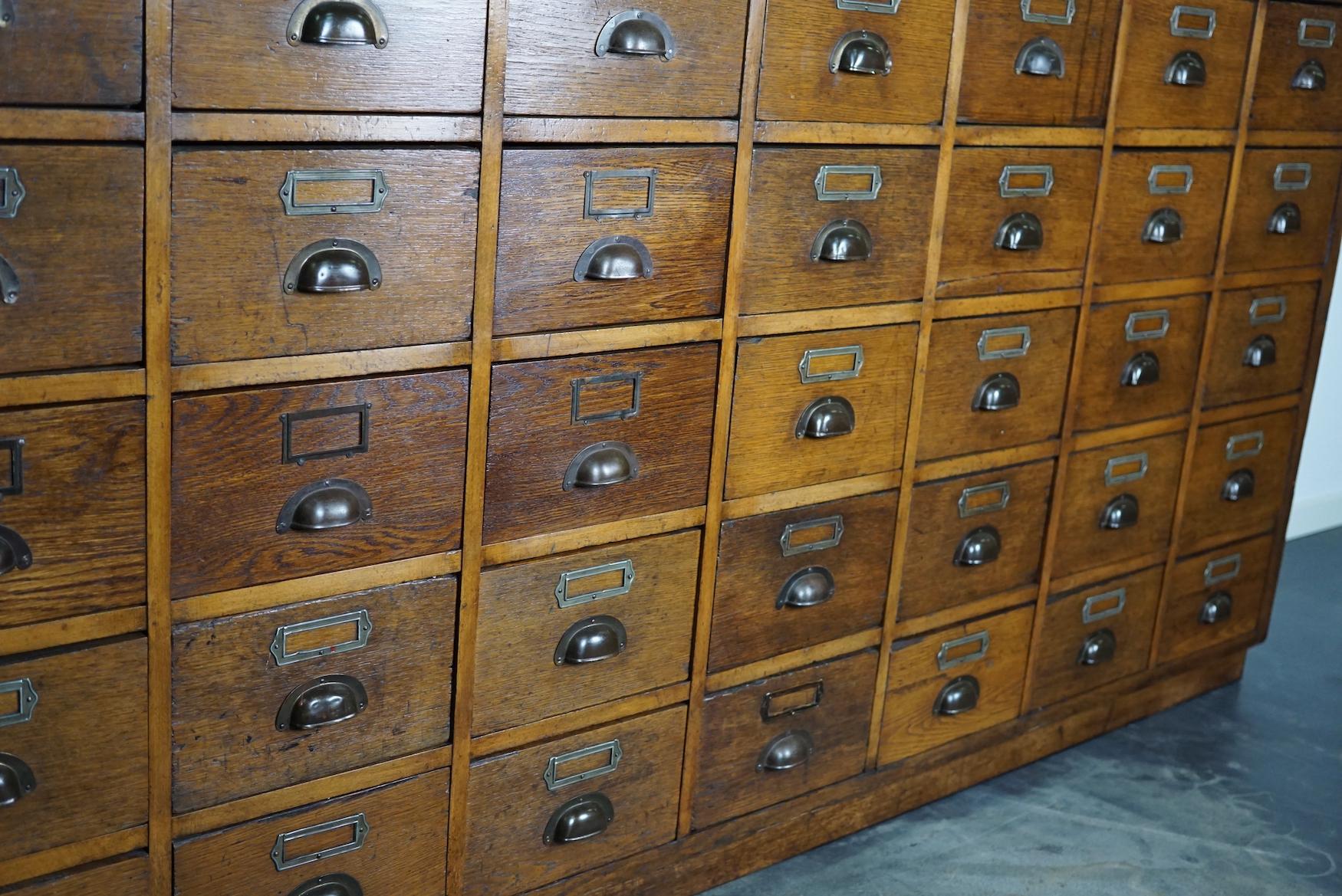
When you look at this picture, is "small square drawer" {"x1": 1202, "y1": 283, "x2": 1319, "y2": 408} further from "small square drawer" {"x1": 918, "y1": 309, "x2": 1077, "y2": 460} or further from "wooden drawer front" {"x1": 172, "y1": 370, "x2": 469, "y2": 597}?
"wooden drawer front" {"x1": 172, "y1": 370, "x2": 469, "y2": 597}

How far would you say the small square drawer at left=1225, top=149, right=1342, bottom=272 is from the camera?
9.56ft

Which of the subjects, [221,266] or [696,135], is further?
[696,135]

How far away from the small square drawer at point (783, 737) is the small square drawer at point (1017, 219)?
2.28ft

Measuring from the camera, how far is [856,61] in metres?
2.14

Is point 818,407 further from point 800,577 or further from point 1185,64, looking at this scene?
point 1185,64

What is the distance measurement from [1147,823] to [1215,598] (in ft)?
2.27

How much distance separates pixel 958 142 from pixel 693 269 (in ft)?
1.85

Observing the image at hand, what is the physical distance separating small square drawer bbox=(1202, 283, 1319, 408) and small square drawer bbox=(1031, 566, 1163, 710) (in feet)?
1.41

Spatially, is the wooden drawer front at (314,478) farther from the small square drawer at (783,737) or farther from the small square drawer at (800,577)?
the small square drawer at (783,737)

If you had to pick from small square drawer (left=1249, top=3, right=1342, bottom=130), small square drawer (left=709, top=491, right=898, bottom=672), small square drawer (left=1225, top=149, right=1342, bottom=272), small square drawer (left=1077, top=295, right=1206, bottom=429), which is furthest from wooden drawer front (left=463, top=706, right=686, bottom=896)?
small square drawer (left=1249, top=3, right=1342, bottom=130)

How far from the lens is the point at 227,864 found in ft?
6.07

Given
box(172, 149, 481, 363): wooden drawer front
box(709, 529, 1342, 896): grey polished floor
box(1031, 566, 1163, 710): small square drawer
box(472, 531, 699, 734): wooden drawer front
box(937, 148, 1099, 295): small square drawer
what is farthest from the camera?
box(1031, 566, 1163, 710): small square drawer

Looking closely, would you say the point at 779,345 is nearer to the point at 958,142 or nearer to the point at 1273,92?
the point at 958,142

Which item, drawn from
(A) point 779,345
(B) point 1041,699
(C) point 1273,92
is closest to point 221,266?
(A) point 779,345
